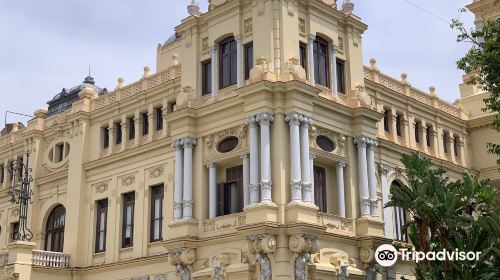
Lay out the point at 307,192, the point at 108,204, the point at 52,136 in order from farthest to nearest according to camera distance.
A: the point at 52,136, the point at 108,204, the point at 307,192

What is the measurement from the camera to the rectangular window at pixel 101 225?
37.5m

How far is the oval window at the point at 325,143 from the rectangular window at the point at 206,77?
551 cm

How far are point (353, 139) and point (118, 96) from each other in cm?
1356

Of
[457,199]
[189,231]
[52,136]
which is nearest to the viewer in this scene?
[457,199]

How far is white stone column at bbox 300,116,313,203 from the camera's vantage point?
28.3m

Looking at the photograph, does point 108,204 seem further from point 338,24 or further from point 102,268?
point 338,24

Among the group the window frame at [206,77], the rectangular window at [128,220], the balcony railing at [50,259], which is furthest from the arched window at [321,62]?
the balcony railing at [50,259]

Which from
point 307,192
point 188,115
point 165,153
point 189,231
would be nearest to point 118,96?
point 165,153

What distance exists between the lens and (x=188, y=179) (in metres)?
31.1

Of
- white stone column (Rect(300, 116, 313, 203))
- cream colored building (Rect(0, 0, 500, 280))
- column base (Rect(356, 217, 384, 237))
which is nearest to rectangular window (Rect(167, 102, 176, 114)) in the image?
cream colored building (Rect(0, 0, 500, 280))

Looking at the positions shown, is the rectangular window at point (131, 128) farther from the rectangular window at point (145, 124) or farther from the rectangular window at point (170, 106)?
the rectangular window at point (170, 106)

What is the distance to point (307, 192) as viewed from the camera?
92.7 ft

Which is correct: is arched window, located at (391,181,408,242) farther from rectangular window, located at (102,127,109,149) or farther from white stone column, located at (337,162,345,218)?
rectangular window, located at (102,127,109,149)

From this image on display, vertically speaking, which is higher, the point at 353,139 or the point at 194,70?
the point at 194,70
